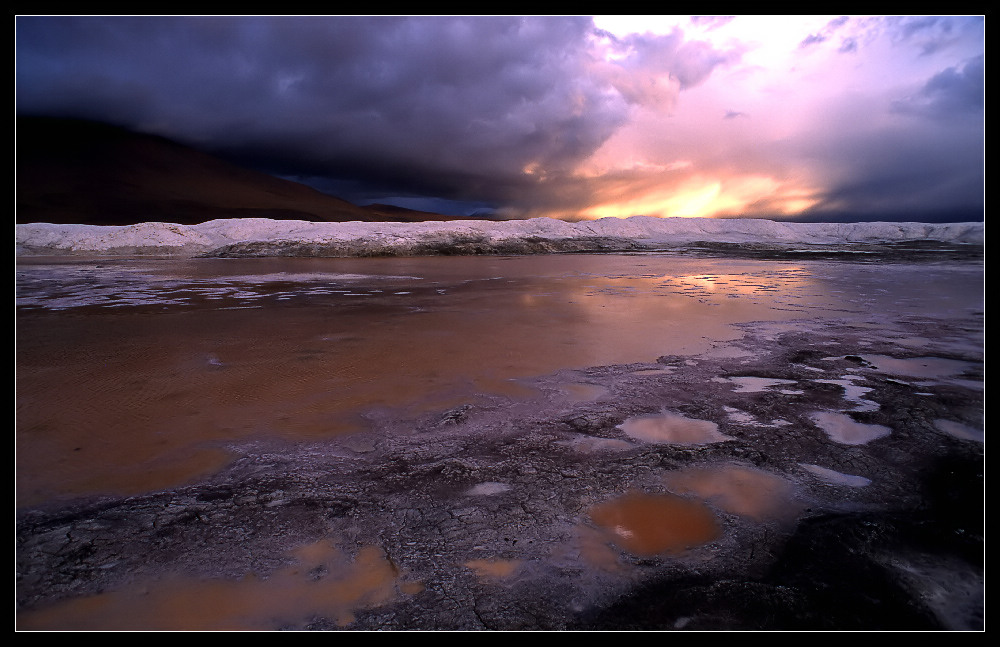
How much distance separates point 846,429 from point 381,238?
21.4 meters

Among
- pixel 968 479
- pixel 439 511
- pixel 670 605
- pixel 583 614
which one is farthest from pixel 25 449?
pixel 968 479

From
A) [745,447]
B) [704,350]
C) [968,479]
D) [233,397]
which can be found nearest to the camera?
A: [968,479]

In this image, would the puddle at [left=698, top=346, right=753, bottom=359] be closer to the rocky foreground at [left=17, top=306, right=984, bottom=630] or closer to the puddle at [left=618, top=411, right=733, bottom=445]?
the rocky foreground at [left=17, top=306, right=984, bottom=630]

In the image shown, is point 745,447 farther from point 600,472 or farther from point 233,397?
point 233,397

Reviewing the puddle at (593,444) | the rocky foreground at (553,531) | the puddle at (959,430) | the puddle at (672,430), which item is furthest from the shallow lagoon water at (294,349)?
the puddle at (959,430)

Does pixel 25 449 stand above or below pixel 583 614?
above

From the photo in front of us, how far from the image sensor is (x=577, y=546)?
1.70m

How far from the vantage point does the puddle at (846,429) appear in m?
2.52

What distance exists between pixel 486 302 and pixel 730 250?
20.4m

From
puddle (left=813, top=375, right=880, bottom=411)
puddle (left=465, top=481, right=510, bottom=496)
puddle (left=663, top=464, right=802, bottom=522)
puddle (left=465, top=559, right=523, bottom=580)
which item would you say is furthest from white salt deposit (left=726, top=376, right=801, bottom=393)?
puddle (left=465, top=559, right=523, bottom=580)

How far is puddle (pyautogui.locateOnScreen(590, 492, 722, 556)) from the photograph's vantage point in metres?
1.73

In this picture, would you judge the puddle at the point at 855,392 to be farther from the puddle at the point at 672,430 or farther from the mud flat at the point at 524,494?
the puddle at the point at 672,430

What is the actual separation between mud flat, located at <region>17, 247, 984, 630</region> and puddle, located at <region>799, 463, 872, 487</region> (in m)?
0.01

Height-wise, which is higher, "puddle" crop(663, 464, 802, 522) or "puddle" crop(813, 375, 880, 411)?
"puddle" crop(813, 375, 880, 411)
